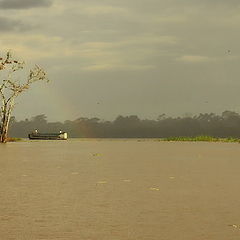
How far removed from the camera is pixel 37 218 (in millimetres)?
10016

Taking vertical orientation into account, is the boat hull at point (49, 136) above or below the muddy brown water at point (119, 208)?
above

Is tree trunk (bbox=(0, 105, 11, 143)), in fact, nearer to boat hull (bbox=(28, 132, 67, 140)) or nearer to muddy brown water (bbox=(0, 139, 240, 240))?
boat hull (bbox=(28, 132, 67, 140))

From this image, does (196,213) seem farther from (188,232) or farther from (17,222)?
(17,222)

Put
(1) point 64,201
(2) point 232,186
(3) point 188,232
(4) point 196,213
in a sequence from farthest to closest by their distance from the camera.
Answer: (2) point 232,186 → (1) point 64,201 → (4) point 196,213 → (3) point 188,232

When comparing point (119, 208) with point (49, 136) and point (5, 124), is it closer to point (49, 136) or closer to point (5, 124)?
point (5, 124)

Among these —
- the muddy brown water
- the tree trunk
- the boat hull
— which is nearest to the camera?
the muddy brown water

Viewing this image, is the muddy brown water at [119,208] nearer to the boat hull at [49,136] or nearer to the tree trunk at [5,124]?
the tree trunk at [5,124]

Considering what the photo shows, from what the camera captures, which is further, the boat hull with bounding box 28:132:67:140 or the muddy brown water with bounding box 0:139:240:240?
the boat hull with bounding box 28:132:67:140

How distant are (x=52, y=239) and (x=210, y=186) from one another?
8.86 meters

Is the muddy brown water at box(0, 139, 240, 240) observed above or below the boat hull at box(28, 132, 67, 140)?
below

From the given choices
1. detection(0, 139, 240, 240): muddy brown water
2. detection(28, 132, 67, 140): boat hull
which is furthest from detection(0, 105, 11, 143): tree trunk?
detection(0, 139, 240, 240): muddy brown water

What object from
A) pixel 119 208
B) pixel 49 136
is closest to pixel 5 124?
pixel 49 136

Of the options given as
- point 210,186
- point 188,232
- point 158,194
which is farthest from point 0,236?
point 210,186

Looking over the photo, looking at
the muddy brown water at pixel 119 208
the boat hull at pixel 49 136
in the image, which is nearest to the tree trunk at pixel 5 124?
the boat hull at pixel 49 136
